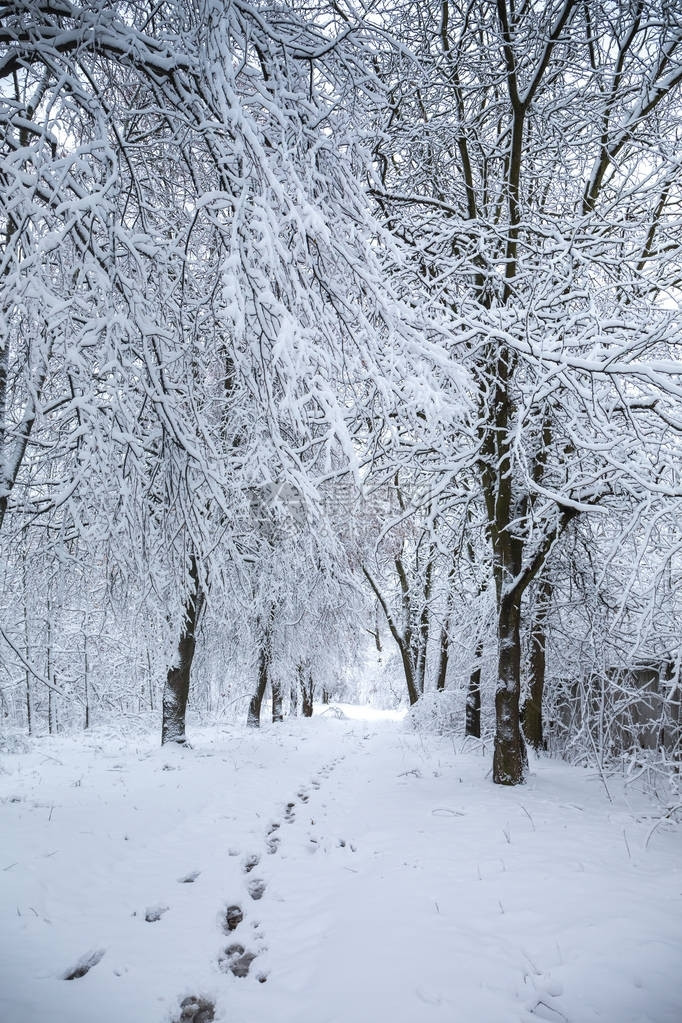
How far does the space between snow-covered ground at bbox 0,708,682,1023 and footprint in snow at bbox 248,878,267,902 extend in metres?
0.02

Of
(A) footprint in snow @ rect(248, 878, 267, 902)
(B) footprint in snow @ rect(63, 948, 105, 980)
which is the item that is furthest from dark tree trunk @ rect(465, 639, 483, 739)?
(B) footprint in snow @ rect(63, 948, 105, 980)

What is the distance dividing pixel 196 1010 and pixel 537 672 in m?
7.01

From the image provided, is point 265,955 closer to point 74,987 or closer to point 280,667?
point 74,987

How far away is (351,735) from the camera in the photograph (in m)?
16.6

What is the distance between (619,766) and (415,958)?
6424 mm

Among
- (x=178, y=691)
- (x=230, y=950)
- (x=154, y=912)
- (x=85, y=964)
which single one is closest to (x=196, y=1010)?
(x=230, y=950)

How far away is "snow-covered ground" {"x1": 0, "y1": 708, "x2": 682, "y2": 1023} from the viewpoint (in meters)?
2.53

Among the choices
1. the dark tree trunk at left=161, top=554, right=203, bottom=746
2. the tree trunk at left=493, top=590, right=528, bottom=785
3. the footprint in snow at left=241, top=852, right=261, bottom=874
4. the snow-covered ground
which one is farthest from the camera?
the dark tree trunk at left=161, top=554, right=203, bottom=746

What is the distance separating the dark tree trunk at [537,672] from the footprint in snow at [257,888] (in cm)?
489

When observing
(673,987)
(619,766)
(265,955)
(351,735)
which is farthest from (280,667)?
(673,987)

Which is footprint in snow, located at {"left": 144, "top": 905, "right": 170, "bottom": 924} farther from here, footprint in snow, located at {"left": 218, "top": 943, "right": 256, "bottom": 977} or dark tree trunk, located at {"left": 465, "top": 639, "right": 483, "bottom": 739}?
dark tree trunk, located at {"left": 465, "top": 639, "right": 483, "bottom": 739}

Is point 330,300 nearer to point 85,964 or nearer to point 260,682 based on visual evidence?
point 85,964

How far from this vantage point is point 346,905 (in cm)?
357

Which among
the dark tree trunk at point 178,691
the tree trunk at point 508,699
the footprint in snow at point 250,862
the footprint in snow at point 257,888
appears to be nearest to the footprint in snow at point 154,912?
the footprint in snow at point 257,888
